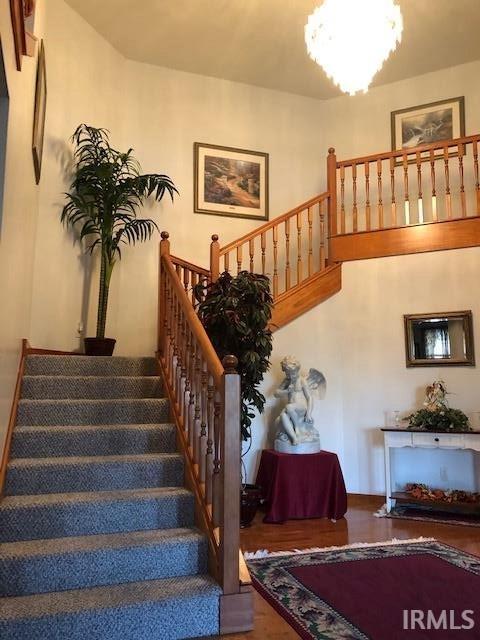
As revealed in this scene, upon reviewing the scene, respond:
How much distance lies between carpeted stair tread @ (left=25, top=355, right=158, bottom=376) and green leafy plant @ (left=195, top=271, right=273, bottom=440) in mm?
624

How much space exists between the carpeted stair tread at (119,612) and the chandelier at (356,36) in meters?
3.70

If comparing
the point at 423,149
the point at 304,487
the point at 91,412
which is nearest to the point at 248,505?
the point at 304,487

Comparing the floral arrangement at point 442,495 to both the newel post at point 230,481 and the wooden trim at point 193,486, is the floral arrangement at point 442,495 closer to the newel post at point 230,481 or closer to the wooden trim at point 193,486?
the wooden trim at point 193,486

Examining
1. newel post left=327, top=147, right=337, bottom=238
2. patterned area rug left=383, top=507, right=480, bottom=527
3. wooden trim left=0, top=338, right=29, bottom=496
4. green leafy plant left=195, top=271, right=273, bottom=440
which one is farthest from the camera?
newel post left=327, top=147, right=337, bottom=238

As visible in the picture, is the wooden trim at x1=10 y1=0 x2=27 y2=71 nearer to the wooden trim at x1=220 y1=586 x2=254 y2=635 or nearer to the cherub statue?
the wooden trim at x1=220 y1=586 x2=254 y2=635

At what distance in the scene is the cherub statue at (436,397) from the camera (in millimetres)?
4809

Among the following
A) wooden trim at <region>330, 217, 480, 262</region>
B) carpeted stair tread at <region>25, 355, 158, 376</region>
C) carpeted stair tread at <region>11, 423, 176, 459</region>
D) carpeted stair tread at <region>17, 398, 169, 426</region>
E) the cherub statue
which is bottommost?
carpeted stair tread at <region>11, 423, 176, 459</region>

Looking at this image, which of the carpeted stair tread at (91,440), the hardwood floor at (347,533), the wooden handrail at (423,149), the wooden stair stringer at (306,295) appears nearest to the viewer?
the carpeted stair tread at (91,440)

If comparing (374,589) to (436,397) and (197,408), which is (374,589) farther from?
(436,397)

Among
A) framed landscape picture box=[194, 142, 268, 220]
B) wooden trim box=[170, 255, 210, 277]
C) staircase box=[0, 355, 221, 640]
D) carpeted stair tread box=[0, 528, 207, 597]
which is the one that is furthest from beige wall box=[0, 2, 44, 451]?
framed landscape picture box=[194, 142, 268, 220]

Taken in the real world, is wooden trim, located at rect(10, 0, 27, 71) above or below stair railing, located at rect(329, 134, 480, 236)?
Answer: below

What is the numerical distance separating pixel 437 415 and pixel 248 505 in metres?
2.00

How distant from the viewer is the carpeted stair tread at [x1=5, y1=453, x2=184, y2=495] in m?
2.80

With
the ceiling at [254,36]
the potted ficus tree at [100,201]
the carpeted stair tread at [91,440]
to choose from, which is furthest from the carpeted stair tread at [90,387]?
the ceiling at [254,36]
